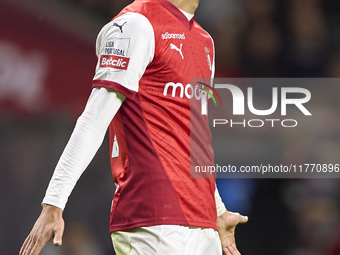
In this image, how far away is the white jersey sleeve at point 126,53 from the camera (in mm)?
1218

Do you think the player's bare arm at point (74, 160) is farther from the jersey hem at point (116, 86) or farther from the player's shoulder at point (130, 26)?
the player's shoulder at point (130, 26)

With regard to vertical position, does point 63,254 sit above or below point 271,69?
below

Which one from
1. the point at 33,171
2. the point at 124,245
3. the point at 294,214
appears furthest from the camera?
the point at 294,214

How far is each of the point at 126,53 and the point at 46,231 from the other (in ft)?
1.57

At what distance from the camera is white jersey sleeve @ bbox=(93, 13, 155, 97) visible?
1.22 meters

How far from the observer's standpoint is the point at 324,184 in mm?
3174

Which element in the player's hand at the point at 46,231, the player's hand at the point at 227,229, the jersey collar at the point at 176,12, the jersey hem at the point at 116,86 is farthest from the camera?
the player's hand at the point at 227,229

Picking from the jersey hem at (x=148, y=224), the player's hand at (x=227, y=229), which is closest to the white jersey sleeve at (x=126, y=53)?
Answer: the jersey hem at (x=148, y=224)

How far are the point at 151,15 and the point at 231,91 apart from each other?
1982 millimetres

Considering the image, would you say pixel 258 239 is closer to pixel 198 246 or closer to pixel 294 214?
pixel 294 214

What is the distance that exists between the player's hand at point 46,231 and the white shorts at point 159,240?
0.67 feet

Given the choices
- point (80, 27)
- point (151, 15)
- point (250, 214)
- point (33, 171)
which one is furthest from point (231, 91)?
point (151, 15)

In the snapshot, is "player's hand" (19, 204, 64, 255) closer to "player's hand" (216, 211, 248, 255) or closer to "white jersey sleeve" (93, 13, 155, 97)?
"white jersey sleeve" (93, 13, 155, 97)

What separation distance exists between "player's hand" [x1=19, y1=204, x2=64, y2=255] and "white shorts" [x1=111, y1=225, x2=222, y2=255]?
0.20m
